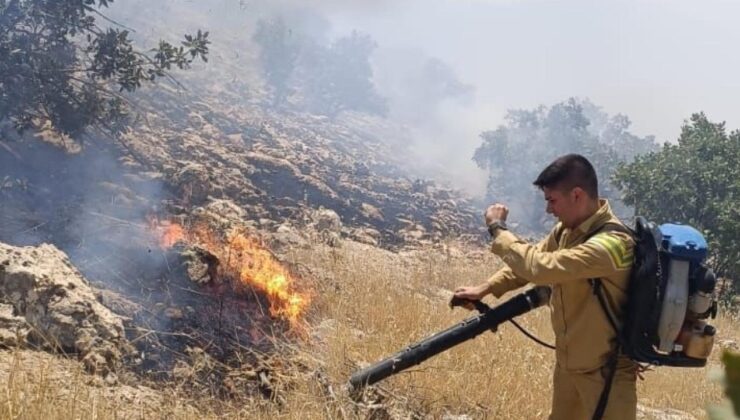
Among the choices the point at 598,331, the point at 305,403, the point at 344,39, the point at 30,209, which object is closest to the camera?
the point at 598,331

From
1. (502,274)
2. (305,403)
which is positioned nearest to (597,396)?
(502,274)

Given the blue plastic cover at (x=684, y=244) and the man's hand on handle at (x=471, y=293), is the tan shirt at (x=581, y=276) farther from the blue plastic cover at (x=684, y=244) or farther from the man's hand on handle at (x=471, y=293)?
the man's hand on handle at (x=471, y=293)

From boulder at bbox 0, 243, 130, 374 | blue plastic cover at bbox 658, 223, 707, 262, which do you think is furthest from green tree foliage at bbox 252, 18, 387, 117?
blue plastic cover at bbox 658, 223, 707, 262

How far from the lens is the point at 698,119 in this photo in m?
13.7

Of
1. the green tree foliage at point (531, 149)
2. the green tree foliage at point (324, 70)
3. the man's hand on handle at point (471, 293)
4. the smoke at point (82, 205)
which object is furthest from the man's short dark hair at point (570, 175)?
the green tree foliage at point (324, 70)

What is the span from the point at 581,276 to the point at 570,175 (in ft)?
1.68

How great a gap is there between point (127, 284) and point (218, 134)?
398 inches

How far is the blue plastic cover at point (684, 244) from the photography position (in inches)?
101

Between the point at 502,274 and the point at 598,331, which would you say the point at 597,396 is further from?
the point at 502,274

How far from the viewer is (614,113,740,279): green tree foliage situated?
11539 mm

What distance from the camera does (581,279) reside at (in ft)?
9.23

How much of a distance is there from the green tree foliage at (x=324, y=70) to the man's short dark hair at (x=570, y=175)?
28158mm

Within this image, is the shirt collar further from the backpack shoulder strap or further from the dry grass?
the dry grass

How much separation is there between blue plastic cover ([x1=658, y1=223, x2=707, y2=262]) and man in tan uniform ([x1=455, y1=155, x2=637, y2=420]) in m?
0.19
